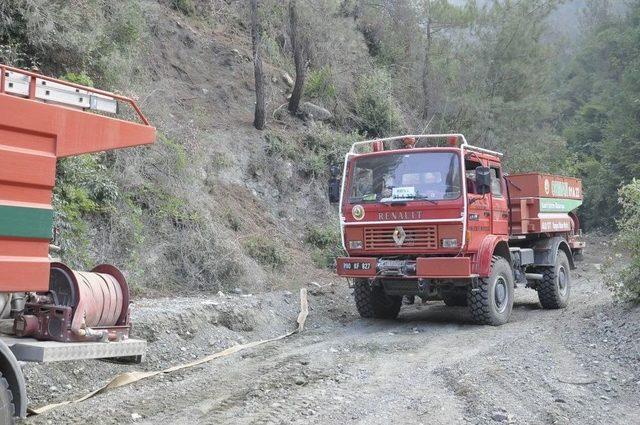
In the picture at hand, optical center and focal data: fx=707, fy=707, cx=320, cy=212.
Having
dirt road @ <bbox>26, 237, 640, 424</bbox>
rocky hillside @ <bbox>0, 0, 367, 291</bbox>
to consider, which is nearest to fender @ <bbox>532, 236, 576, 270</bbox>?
dirt road @ <bbox>26, 237, 640, 424</bbox>

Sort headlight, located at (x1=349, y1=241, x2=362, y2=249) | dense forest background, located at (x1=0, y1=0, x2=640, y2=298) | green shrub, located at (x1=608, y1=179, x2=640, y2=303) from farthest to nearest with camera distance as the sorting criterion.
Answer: dense forest background, located at (x1=0, y1=0, x2=640, y2=298) < headlight, located at (x1=349, y1=241, x2=362, y2=249) < green shrub, located at (x1=608, y1=179, x2=640, y2=303)

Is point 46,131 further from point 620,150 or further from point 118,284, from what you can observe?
point 620,150

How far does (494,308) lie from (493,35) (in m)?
19.7

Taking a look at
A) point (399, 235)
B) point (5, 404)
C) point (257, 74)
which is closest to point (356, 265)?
point (399, 235)

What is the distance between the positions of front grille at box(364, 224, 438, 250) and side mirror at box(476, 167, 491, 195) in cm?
95

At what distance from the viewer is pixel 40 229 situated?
191 inches

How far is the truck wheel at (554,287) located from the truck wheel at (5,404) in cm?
1033

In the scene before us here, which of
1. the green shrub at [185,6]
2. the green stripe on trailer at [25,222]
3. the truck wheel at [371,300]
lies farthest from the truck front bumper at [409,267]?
the green shrub at [185,6]

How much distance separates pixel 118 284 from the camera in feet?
19.8

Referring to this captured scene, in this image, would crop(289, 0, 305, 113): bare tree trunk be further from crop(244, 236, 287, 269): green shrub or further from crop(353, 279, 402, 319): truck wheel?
crop(353, 279, 402, 319): truck wheel

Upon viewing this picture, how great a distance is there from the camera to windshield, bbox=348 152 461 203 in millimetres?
10492

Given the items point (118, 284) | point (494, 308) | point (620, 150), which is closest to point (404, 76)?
point (620, 150)

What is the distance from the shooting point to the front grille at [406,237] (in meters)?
10.4

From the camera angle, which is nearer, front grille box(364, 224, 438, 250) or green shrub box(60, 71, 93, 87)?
front grille box(364, 224, 438, 250)
